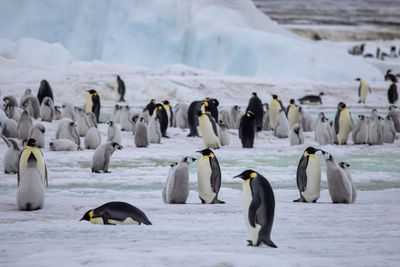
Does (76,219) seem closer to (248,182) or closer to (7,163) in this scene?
(248,182)

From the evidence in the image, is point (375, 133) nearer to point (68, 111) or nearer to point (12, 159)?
point (68, 111)

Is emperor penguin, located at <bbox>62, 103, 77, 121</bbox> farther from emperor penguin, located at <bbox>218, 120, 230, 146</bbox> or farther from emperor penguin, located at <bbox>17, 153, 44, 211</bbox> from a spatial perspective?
emperor penguin, located at <bbox>17, 153, 44, 211</bbox>

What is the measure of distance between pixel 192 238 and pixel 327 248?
0.83 meters

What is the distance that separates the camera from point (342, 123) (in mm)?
11148

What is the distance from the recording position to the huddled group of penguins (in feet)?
14.0

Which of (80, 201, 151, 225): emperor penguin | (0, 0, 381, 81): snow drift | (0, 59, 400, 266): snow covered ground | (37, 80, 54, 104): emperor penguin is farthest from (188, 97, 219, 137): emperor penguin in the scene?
(0, 0, 381, 81): snow drift

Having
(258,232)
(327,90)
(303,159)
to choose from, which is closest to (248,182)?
(258,232)

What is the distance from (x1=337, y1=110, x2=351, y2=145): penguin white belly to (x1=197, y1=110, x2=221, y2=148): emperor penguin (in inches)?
96.8

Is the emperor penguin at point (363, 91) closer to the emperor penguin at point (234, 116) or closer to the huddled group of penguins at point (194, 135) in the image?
the huddled group of penguins at point (194, 135)

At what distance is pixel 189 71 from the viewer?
21.1 metres

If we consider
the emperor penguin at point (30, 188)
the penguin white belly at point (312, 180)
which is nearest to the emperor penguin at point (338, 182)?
the penguin white belly at point (312, 180)

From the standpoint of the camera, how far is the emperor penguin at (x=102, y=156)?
7.15m

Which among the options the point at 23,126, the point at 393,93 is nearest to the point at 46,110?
the point at 23,126

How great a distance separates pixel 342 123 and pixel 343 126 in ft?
0.19
